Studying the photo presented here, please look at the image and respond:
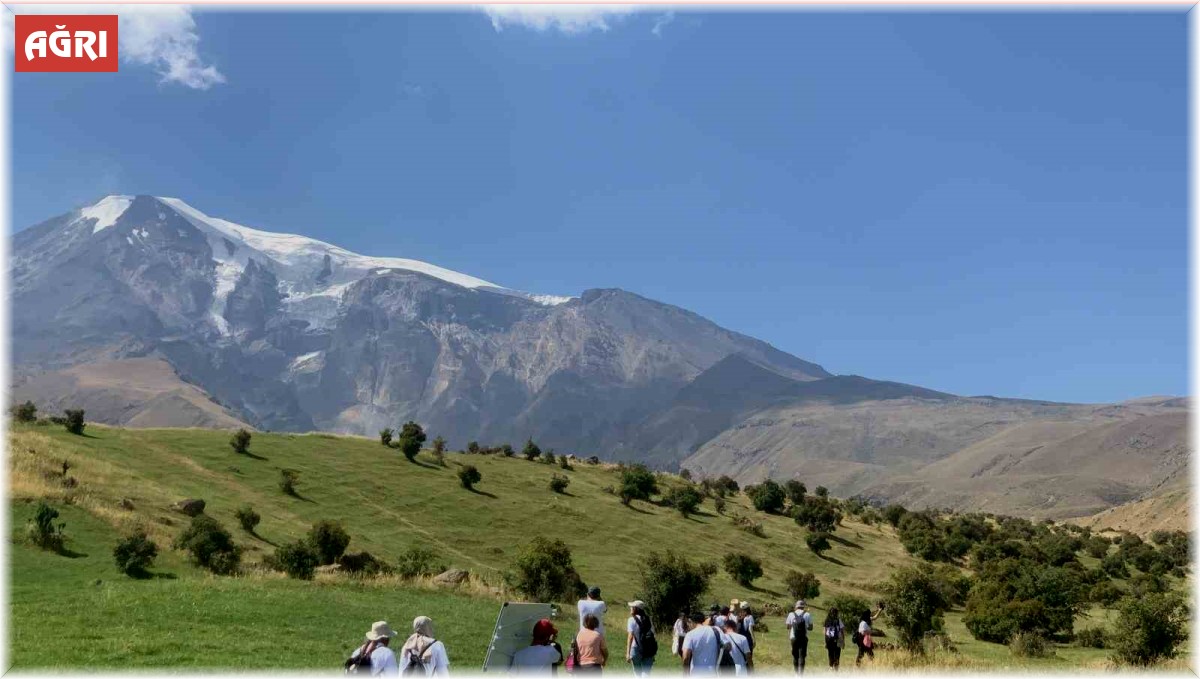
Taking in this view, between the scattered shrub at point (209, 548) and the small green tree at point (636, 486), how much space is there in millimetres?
45871

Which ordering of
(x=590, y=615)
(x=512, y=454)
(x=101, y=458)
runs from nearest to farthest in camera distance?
(x=590, y=615) → (x=101, y=458) → (x=512, y=454)

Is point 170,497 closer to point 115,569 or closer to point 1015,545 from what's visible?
point 115,569

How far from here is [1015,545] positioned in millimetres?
91938

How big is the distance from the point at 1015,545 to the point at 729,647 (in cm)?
8470

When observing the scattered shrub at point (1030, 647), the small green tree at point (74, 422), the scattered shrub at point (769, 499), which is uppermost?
the small green tree at point (74, 422)

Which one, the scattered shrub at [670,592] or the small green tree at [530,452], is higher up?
the small green tree at [530,452]

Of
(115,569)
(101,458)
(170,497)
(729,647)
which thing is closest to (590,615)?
(729,647)

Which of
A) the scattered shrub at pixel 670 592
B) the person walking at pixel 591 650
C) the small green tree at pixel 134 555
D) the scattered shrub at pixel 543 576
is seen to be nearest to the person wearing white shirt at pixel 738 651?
the person walking at pixel 591 650

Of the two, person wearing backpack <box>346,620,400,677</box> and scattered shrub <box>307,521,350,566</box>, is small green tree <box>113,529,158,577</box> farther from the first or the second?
person wearing backpack <box>346,620,400,677</box>

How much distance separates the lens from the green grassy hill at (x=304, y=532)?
25062 mm

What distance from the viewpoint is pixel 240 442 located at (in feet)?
273

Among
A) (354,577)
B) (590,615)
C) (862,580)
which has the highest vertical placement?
(590,615)

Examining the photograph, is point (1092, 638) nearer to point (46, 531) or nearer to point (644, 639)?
point (644, 639)

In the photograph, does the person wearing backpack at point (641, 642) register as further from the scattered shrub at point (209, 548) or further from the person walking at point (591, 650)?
the scattered shrub at point (209, 548)
